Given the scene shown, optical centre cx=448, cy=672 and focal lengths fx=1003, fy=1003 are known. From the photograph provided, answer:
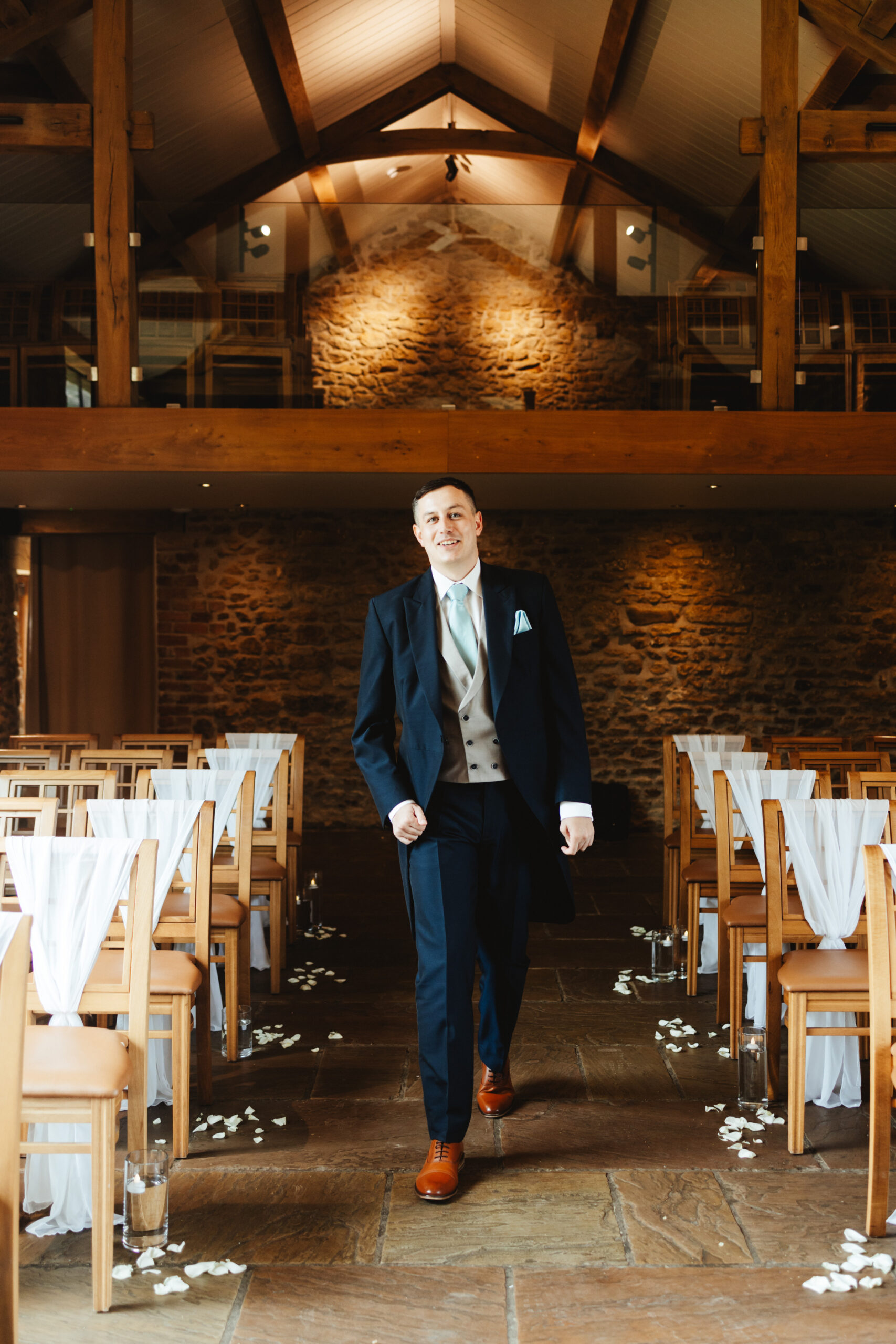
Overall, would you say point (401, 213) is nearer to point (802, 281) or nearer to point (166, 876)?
point (802, 281)

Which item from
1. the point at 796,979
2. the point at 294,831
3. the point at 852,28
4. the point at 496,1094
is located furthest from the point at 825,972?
the point at 852,28

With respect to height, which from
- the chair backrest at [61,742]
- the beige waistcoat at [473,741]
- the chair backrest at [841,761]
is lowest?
the chair backrest at [841,761]

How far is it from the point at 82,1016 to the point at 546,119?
9017 millimetres

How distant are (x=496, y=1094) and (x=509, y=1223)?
57 centimetres

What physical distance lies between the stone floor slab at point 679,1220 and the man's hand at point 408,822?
38.5 inches

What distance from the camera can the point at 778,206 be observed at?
6.09m

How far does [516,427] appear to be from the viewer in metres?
6.01

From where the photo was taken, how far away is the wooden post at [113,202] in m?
6.00

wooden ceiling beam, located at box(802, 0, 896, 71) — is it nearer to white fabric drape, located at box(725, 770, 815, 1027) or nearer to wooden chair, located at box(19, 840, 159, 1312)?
white fabric drape, located at box(725, 770, 815, 1027)

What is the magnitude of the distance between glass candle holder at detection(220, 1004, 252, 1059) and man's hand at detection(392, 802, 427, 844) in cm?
138

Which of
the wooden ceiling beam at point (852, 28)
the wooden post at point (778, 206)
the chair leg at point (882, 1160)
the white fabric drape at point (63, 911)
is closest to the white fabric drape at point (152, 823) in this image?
the white fabric drape at point (63, 911)

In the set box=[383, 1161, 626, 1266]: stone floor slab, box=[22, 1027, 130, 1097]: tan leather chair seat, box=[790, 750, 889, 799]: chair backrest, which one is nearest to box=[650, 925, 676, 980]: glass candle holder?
box=[790, 750, 889, 799]: chair backrest

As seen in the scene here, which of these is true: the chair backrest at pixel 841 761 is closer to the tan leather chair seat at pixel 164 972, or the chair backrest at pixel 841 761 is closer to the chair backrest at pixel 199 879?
the chair backrest at pixel 199 879

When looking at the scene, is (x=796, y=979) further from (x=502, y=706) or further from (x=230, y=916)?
(x=230, y=916)
